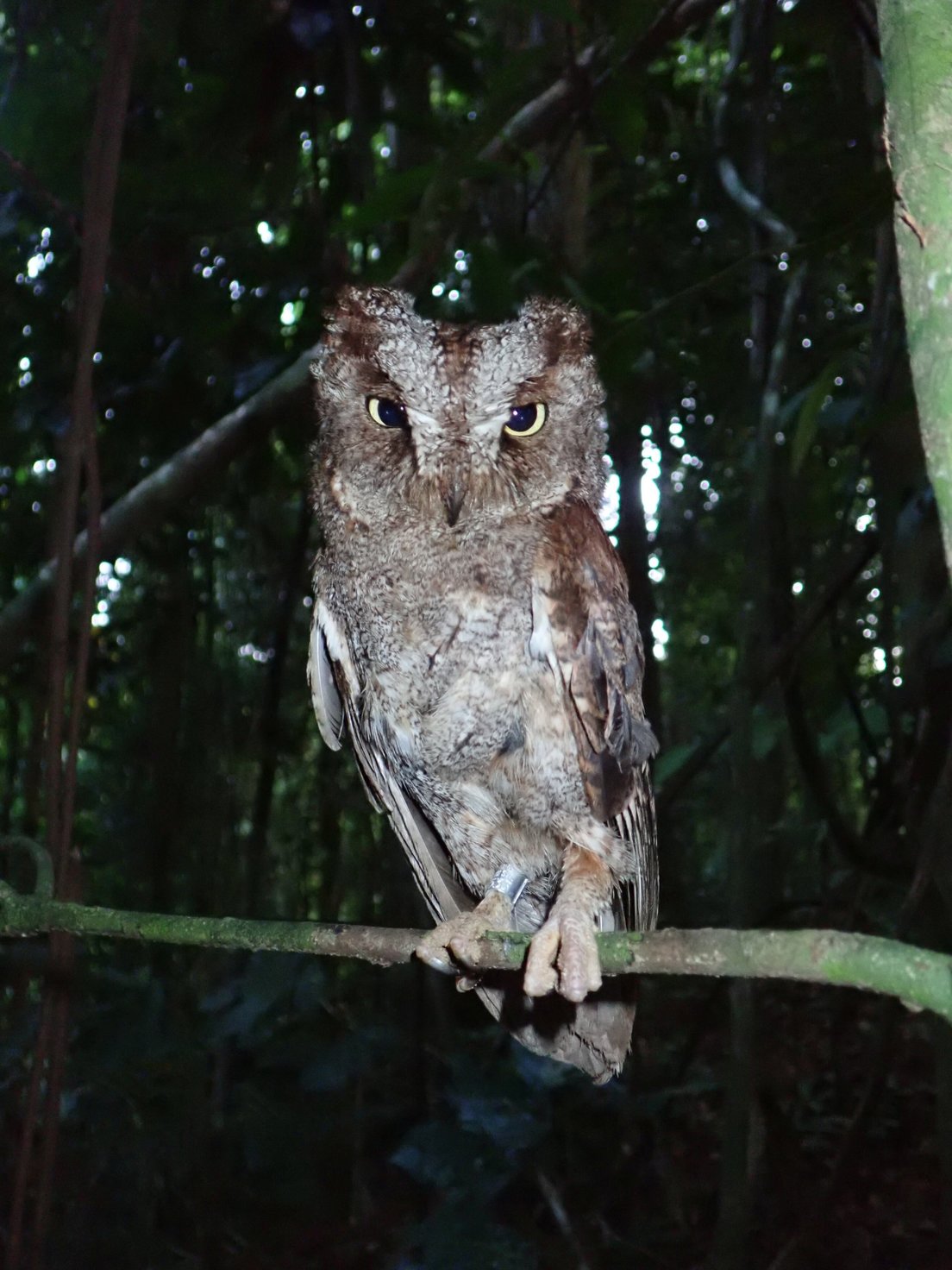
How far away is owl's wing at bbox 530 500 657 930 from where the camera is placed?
1528mm

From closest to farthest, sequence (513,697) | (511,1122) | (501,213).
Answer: (513,697)
(511,1122)
(501,213)

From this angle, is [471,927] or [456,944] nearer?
[456,944]

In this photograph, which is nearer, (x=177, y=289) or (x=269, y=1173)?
(x=177, y=289)

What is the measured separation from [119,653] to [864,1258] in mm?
4087

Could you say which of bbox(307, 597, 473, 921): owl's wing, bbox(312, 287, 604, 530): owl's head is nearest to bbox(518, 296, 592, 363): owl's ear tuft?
bbox(312, 287, 604, 530): owl's head

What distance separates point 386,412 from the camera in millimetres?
1579

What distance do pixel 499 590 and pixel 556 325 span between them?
432mm

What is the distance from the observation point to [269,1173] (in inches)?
132

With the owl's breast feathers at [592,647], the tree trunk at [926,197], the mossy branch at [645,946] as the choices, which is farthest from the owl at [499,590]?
the tree trunk at [926,197]

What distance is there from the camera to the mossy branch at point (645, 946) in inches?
23.9

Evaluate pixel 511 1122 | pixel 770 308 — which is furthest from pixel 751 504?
pixel 511 1122

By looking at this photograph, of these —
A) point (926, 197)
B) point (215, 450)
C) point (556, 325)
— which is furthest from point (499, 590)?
point (215, 450)

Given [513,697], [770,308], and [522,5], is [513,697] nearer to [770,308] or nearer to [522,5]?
[522,5]

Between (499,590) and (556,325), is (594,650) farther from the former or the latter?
(556,325)
